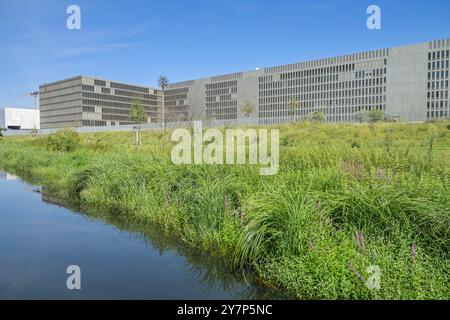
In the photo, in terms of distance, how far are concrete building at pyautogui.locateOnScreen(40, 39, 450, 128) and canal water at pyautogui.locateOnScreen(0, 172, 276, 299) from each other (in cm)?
5207

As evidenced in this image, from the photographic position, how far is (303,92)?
3979 inches

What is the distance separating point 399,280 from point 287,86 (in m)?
102

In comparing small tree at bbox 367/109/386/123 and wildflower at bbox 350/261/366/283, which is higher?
small tree at bbox 367/109/386/123

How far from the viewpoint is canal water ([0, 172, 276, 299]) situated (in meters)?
5.08

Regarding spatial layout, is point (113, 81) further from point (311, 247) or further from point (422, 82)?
point (311, 247)

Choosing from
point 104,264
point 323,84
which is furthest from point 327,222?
point 323,84

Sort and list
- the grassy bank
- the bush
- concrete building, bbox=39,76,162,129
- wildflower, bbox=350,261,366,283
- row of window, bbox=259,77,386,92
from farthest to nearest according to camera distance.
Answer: concrete building, bbox=39,76,162,129, row of window, bbox=259,77,386,92, the bush, the grassy bank, wildflower, bbox=350,261,366,283

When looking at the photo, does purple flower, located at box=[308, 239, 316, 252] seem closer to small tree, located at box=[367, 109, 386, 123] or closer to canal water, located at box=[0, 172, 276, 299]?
canal water, located at box=[0, 172, 276, 299]

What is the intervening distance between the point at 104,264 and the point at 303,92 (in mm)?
99656

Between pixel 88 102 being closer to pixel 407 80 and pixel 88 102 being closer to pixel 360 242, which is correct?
pixel 407 80

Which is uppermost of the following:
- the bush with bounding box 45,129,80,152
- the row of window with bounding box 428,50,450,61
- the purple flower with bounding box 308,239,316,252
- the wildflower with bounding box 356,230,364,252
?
the row of window with bounding box 428,50,450,61

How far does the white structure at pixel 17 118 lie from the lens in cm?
11456

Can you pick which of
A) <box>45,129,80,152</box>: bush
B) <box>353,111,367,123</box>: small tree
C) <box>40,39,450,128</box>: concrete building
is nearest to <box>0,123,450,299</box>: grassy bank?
<box>45,129,80,152</box>: bush
